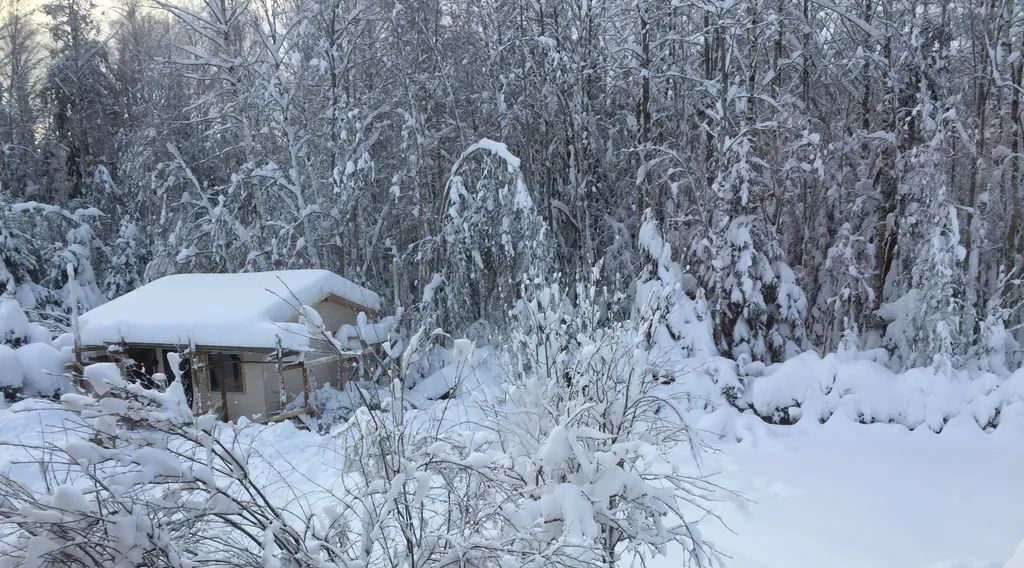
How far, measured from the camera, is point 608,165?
15.9 metres

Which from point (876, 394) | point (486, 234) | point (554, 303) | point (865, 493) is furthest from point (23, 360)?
point (876, 394)

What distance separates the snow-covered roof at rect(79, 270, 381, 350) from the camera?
1219 cm

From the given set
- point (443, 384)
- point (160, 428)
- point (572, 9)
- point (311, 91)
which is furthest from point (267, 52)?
point (160, 428)

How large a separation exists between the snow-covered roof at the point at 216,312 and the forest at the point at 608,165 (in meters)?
2.55

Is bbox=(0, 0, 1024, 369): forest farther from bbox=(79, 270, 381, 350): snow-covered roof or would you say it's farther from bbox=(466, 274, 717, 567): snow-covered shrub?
bbox=(466, 274, 717, 567): snow-covered shrub

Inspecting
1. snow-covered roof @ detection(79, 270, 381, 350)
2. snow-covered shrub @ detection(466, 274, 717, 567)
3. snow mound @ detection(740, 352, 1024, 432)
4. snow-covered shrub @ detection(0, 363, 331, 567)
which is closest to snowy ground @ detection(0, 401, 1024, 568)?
snow mound @ detection(740, 352, 1024, 432)

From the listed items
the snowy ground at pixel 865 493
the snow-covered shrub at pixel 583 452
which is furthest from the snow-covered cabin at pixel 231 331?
the snow-covered shrub at pixel 583 452

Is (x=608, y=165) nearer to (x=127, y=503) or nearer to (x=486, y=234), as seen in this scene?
(x=486, y=234)

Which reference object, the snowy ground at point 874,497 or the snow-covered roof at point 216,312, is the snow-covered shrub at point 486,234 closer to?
the snow-covered roof at point 216,312

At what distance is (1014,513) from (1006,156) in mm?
7738

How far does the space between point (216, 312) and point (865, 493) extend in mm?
11531

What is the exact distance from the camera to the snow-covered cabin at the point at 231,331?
12211 mm

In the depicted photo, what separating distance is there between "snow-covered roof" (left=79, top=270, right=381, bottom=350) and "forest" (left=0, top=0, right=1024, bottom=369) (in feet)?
8.37

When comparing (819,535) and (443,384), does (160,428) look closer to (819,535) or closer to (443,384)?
(819,535)
